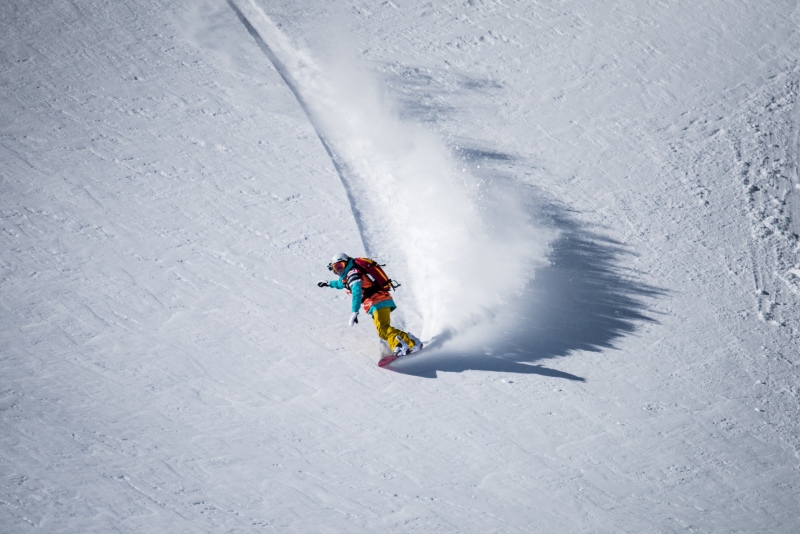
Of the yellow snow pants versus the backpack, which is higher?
the backpack

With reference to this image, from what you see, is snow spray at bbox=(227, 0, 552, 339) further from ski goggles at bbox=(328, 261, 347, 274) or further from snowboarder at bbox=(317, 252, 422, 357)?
ski goggles at bbox=(328, 261, 347, 274)

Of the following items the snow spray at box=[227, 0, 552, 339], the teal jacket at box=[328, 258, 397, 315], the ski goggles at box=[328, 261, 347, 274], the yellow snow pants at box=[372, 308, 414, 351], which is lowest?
the yellow snow pants at box=[372, 308, 414, 351]

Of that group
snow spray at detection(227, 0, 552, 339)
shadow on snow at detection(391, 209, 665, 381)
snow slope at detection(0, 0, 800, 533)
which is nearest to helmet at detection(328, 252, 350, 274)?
snow slope at detection(0, 0, 800, 533)

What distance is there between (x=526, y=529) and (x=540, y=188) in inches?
247

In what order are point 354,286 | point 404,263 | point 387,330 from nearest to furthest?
point 354,286, point 387,330, point 404,263

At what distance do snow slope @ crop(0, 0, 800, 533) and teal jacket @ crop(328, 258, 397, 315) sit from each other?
2.43 ft

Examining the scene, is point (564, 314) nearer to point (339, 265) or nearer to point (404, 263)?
point (404, 263)

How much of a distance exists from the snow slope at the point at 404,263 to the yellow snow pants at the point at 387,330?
0.39 m

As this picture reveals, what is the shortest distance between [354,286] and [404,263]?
213 cm

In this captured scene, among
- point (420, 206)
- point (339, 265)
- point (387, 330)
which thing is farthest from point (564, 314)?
point (339, 265)

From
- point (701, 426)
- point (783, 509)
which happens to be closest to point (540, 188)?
point (701, 426)

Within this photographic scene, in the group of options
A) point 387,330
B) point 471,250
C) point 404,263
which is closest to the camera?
point 387,330

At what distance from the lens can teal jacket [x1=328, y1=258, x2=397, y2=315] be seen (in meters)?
9.50

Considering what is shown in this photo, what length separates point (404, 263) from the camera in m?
11.6
